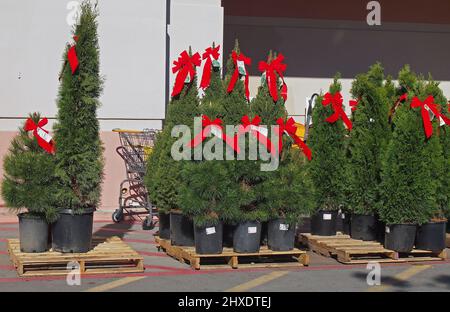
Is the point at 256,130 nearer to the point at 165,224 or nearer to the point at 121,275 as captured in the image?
the point at 165,224

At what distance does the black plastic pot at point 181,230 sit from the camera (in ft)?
35.6

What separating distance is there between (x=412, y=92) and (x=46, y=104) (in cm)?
748

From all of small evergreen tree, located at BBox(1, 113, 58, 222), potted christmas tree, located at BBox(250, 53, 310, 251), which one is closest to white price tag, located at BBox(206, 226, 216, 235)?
potted christmas tree, located at BBox(250, 53, 310, 251)

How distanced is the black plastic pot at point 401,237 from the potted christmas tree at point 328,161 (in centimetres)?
136

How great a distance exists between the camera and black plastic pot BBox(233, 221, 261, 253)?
33.2ft

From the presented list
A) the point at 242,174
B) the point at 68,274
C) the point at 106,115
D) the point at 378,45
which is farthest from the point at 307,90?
the point at 68,274

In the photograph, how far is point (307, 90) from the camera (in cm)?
1897

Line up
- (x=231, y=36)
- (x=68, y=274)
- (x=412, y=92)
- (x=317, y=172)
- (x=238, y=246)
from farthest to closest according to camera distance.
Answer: (x=231, y=36) → (x=317, y=172) → (x=412, y=92) → (x=238, y=246) → (x=68, y=274)

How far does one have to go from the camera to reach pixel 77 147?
10.1m

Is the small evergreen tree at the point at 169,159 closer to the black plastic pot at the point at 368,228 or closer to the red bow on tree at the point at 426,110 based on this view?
the black plastic pot at the point at 368,228

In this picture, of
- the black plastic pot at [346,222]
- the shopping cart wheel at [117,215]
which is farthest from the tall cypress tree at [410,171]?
the shopping cart wheel at [117,215]

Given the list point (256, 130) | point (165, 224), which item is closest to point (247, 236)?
point (256, 130)

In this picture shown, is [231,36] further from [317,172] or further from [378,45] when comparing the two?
[317,172]

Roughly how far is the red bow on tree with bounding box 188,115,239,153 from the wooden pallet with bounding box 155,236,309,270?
4.90ft
